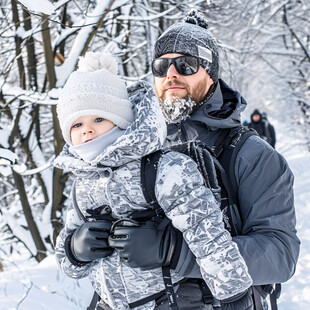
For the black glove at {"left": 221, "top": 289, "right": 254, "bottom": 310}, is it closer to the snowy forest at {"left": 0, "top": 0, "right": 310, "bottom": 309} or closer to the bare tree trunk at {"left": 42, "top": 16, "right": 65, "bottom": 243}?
the snowy forest at {"left": 0, "top": 0, "right": 310, "bottom": 309}

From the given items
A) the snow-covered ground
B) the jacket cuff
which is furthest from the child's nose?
the snow-covered ground

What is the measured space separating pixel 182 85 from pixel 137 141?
0.77 metres

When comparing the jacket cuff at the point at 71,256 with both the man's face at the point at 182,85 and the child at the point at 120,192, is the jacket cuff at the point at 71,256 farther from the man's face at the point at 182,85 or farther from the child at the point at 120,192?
the man's face at the point at 182,85

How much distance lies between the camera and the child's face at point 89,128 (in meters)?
1.71

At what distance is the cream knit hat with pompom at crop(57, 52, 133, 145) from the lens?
1.73 m

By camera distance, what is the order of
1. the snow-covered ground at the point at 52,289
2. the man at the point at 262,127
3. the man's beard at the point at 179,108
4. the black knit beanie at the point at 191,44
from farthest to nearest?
the man at the point at 262,127
the snow-covered ground at the point at 52,289
the black knit beanie at the point at 191,44
the man's beard at the point at 179,108

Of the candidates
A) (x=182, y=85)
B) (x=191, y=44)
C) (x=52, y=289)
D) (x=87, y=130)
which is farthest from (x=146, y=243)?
(x=52, y=289)

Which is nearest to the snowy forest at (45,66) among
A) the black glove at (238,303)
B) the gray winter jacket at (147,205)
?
the gray winter jacket at (147,205)

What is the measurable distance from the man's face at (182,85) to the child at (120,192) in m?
0.42

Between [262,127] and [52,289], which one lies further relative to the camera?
[262,127]

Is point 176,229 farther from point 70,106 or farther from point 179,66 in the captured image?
point 179,66

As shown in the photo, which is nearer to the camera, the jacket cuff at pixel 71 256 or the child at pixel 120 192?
the child at pixel 120 192

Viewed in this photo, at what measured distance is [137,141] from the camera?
1.60 metres

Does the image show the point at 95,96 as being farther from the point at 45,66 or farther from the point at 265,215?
the point at 45,66
